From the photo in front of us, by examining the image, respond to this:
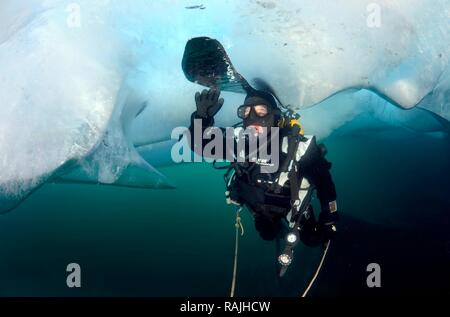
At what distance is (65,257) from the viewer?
17.2 metres

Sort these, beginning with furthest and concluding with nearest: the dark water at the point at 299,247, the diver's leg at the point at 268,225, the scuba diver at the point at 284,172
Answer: the dark water at the point at 299,247 → the diver's leg at the point at 268,225 → the scuba diver at the point at 284,172

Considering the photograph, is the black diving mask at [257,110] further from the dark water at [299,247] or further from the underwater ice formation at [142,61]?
the dark water at [299,247]

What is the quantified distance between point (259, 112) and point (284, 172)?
683 millimetres

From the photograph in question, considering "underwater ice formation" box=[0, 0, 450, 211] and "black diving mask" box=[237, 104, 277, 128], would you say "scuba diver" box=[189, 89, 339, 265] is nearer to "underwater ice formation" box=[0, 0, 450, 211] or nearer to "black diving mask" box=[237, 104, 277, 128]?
"black diving mask" box=[237, 104, 277, 128]

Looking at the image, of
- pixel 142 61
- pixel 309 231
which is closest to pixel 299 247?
pixel 309 231

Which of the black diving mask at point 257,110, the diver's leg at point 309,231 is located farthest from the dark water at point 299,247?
the black diving mask at point 257,110

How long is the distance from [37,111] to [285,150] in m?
2.36

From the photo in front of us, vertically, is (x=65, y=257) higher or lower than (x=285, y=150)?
lower

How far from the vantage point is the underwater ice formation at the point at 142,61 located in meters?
2.84

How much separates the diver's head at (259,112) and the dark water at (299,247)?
14.1ft

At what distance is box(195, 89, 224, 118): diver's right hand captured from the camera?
3.52m

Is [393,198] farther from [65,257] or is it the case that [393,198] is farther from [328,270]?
[65,257]

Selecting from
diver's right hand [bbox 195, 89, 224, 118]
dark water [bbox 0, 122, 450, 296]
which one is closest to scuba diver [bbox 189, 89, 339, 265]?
diver's right hand [bbox 195, 89, 224, 118]

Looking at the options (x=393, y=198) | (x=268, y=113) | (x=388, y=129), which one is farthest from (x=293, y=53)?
(x=393, y=198)
